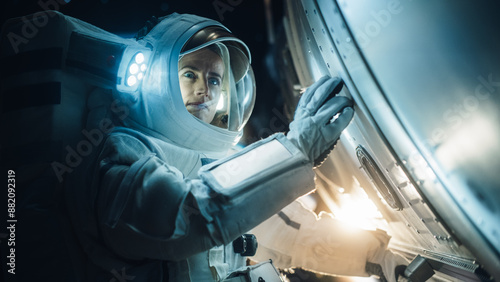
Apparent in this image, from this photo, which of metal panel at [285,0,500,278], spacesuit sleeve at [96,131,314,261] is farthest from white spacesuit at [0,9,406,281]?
metal panel at [285,0,500,278]

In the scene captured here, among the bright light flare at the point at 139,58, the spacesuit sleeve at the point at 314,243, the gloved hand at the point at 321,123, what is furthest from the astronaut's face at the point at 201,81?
the spacesuit sleeve at the point at 314,243

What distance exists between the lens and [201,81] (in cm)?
204

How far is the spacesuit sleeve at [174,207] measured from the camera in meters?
1.01

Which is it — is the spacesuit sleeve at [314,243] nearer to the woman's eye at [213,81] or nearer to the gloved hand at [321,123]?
the gloved hand at [321,123]

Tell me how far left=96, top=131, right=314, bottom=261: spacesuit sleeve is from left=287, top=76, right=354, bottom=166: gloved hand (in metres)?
0.15

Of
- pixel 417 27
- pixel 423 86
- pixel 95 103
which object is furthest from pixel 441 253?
pixel 95 103

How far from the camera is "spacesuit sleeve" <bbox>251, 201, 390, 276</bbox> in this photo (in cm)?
211

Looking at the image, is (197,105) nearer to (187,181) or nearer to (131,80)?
(131,80)

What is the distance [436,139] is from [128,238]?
50.5 inches

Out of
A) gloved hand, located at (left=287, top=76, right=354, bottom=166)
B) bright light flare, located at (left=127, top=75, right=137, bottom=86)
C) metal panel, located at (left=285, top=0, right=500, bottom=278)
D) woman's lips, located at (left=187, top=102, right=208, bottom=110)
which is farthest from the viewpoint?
woman's lips, located at (left=187, top=102, right=208, bottom=110)

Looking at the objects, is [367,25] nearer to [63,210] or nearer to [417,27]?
[417,27]

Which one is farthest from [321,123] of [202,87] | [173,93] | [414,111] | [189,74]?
[189,74]

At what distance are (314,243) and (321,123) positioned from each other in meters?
1.30

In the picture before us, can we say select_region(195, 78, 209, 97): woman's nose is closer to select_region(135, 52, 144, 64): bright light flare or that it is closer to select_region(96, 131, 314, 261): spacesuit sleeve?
select_region(135, 52, 144, 64): bright light flare
